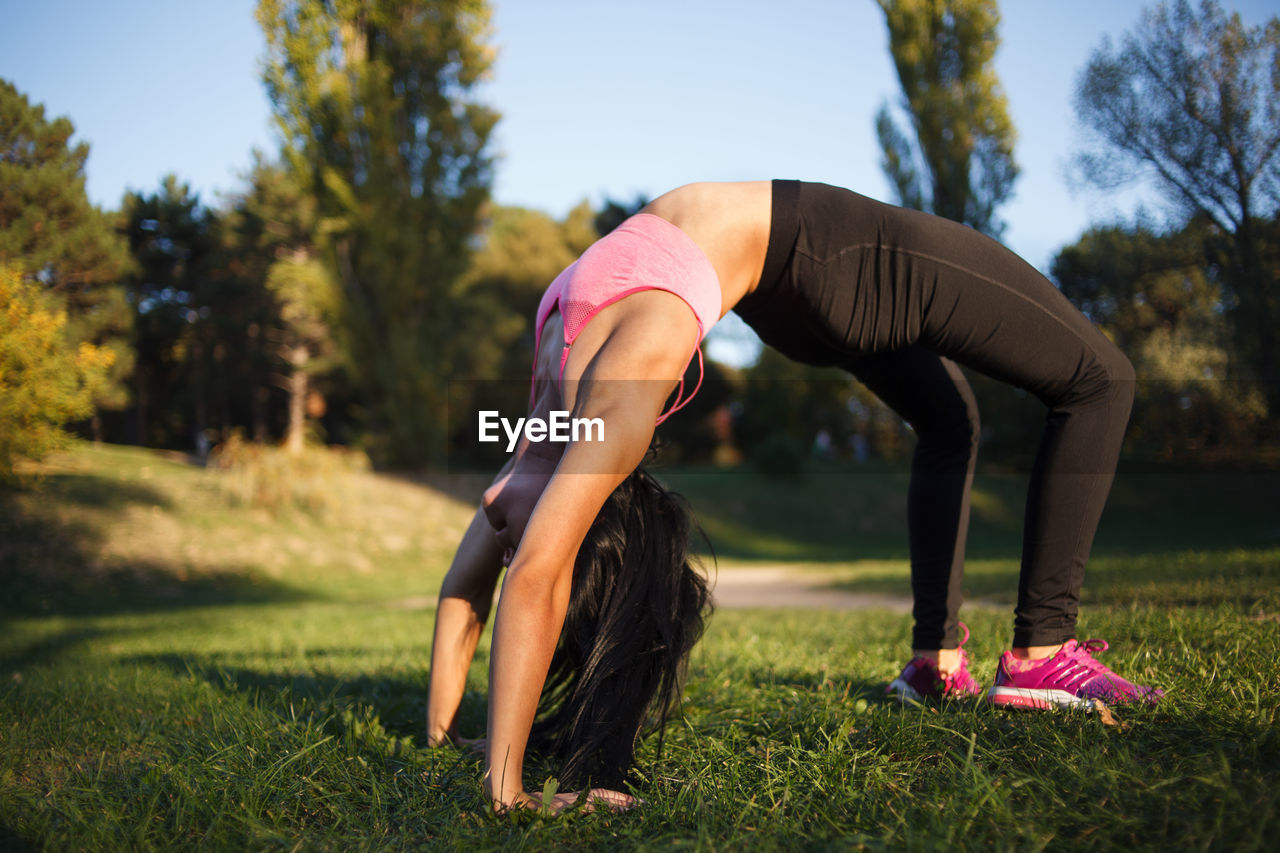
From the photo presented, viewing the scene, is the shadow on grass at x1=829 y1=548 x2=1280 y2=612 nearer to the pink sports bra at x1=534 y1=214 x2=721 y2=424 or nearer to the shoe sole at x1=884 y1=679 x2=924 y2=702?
the shoe sole at x1=884 y1=679 x2=924 y2=702

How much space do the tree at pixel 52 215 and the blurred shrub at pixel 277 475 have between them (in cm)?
644

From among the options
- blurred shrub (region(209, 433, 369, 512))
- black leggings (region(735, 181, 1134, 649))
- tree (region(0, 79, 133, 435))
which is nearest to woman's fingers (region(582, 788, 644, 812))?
black leggings (region(735, 181, 1134, 649))

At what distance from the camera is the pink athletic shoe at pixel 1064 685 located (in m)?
1.56

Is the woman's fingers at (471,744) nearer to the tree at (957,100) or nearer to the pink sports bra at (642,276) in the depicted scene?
the pink sports bra at (642,276)

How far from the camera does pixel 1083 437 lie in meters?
1.69

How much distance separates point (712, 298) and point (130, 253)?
6731 mm

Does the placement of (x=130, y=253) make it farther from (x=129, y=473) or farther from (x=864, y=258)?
(x=864, y=258)

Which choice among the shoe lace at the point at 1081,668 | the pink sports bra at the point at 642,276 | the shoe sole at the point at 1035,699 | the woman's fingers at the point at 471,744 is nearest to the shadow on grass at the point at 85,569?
the woman's fingers at the point at 471,744

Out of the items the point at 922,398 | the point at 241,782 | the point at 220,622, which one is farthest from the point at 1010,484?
the point at 241,782

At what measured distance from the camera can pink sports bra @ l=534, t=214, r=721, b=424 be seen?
1535 millimetres

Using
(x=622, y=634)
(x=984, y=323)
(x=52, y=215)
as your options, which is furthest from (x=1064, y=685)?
(x=52, y=215)

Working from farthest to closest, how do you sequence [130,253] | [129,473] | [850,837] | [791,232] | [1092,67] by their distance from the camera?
[129,473] → [1092,67] → [130,253] → [791,232] → [850,837]

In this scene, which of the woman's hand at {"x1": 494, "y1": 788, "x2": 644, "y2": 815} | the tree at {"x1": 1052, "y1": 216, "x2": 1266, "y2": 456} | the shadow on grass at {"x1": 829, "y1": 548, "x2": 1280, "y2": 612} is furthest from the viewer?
the tree at {"x1": 1052, "y1": 216, "x2": 1266, "y2": 456}

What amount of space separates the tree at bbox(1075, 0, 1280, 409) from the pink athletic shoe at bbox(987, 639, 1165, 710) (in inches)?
351
